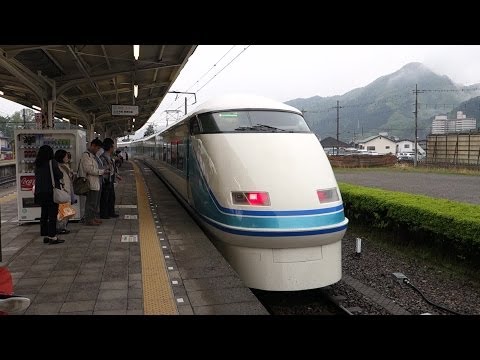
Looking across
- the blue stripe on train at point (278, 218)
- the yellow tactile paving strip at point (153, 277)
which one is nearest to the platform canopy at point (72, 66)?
the yellow tactile paving strip at point (153, 277)

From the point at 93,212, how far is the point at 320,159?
424 centimetres

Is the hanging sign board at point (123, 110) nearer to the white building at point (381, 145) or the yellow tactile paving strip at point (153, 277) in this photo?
the yellow tactile paving strip at point (153, 277)

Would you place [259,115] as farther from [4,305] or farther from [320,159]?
[4,305]

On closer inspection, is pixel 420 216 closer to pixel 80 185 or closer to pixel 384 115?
pixel 80 185

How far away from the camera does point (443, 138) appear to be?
3375cm

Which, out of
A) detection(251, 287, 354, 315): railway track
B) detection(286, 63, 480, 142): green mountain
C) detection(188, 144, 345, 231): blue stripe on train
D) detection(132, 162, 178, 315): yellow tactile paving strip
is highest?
detection(286, 63, 480, 142): green mountain

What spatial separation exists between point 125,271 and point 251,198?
174 cm

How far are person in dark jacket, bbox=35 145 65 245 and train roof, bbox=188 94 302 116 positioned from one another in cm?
241

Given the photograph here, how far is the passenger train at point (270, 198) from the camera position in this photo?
505cm

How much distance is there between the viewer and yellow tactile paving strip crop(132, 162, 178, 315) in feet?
12.9

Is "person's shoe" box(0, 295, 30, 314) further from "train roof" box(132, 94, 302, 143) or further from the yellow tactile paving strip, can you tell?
"train roof" box(132, 94, 302, 143)

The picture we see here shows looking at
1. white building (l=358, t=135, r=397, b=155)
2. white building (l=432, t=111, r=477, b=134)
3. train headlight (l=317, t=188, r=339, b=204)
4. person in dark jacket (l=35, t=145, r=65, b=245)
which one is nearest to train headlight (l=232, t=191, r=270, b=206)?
train headlight (l=317, t=188, r=339, b=204)

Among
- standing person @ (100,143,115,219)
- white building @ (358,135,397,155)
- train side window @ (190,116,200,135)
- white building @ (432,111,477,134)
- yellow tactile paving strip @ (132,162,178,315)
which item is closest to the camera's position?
yellow tactile paving strip @ (132,162,178,315)
